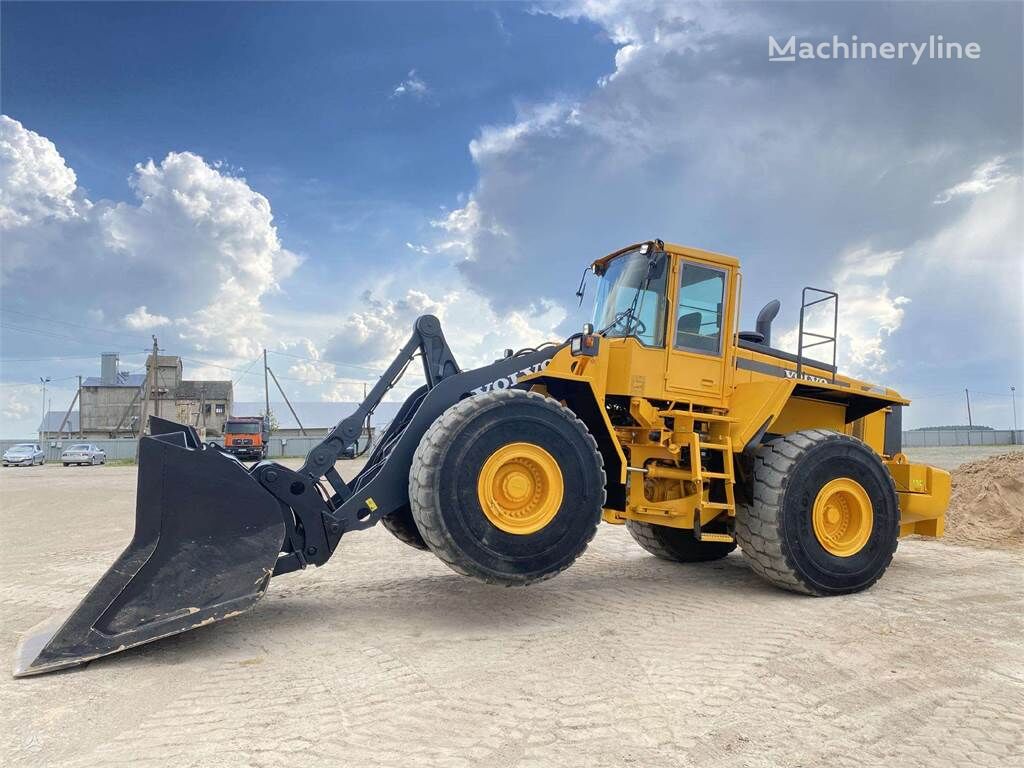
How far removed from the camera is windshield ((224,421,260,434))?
3812cm

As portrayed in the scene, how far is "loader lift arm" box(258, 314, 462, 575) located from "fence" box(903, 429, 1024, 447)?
→ 63333mm

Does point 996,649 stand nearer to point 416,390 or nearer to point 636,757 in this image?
point 636,757

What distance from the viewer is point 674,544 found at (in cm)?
859

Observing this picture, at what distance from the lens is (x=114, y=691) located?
4188 mm

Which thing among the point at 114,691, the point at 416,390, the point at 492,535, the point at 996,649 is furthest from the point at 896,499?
the point at 114,691

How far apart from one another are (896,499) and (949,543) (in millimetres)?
4223

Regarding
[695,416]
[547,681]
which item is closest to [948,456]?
[695,416]

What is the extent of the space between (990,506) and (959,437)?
204 feet

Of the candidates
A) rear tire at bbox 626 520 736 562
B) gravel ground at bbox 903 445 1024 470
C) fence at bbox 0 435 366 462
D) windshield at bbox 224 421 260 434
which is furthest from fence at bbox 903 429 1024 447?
rear tire at bbox 626 520 736 562

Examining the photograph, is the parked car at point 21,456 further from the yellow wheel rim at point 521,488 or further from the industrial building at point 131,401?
the yellow wheel rim at point 521,488

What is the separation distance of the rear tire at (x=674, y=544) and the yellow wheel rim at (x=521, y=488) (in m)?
3.20

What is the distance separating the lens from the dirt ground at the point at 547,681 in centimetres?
353

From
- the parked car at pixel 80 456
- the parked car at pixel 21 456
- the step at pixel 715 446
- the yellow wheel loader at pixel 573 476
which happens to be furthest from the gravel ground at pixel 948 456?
the parked car at pixel 21 456

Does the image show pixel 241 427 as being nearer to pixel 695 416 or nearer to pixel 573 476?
pixel 695 416
